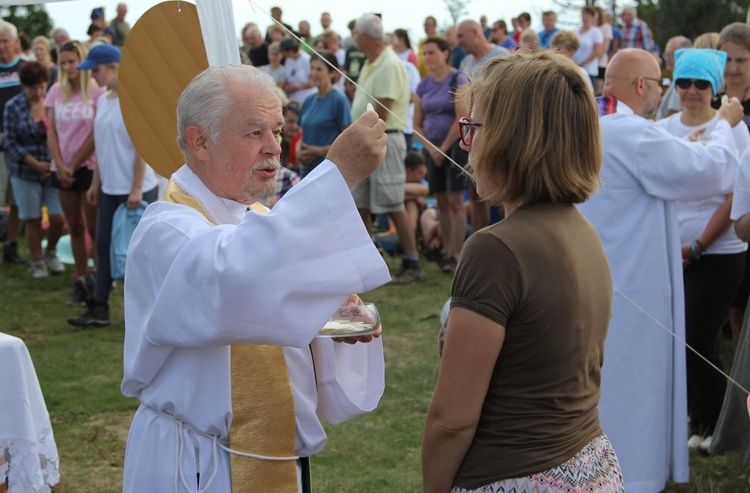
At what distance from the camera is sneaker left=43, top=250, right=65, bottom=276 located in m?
8.68

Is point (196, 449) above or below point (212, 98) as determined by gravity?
below

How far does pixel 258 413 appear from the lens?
2.07 m

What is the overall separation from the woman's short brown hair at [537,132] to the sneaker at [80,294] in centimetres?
559

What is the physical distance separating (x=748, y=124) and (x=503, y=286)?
376cm

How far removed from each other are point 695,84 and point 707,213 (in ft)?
2.08

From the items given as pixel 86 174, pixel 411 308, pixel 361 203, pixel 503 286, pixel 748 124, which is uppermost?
pixel 503 286

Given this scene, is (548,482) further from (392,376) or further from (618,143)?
(392,376)

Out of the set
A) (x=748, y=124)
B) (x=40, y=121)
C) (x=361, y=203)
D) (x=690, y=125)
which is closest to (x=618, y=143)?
(x=690, y=125)

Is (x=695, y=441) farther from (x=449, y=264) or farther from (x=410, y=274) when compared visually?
(x=449, y=264)

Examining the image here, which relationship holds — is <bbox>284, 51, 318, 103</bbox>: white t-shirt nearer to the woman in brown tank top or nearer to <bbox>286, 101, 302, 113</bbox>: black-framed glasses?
<bbox>286, 101, 302, 113</bbox>: black-framed glasses

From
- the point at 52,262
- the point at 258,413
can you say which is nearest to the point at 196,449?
the point at 258,413

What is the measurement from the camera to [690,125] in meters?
4.62

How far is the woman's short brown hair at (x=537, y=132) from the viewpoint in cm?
190

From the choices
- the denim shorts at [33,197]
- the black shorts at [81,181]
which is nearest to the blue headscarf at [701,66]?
the black shorts at [81,181]
